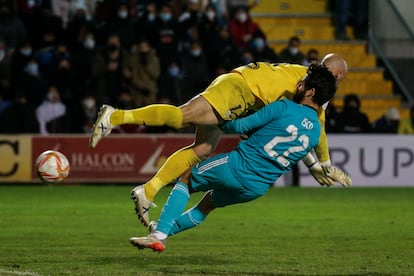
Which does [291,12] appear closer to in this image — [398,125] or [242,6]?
[242,6]

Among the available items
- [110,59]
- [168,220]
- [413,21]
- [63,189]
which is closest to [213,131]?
[168,220]

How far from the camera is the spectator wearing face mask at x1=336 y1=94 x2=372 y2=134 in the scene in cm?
2194

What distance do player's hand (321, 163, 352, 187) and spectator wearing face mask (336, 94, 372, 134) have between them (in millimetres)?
11333

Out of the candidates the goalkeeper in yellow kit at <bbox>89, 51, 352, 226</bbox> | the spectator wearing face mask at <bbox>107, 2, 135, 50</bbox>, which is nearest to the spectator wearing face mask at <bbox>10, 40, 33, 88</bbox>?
the spectator wearing face mask at <bbox>107, 2, 135, 50</bbox>

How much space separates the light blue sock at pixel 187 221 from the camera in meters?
10.2

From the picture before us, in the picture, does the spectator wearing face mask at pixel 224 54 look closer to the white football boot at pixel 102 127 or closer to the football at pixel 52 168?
the football at pixel 52 168

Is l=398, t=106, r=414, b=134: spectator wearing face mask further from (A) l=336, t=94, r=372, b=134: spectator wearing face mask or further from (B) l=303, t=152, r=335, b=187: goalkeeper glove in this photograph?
(B) l=303, t=152, r=335, b=187: goalkeeper glove

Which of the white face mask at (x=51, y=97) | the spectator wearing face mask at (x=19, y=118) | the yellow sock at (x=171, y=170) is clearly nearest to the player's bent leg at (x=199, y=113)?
the yellow sock at (x=171, y=170)

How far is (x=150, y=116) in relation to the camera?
9.94 metres

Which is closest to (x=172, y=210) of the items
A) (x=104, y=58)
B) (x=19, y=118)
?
(x=19, y=118)

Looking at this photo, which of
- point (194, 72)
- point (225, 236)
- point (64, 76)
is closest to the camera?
point (225, 236)

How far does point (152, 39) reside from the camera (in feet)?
75.7

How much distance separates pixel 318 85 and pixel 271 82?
1.32 m

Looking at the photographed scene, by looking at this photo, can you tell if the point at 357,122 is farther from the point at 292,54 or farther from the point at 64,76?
the point at 64,76
